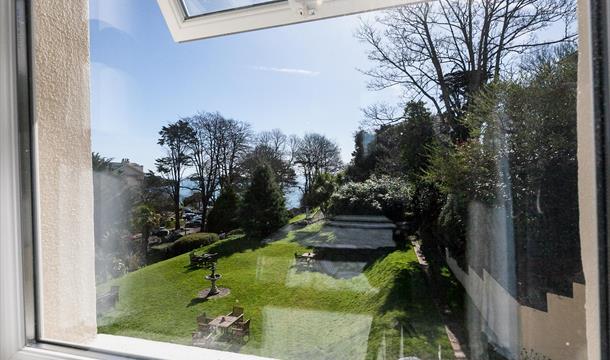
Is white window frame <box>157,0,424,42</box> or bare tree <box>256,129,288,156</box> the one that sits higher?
white window frame <box>157,0,424,42</box>

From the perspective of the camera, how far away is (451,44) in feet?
3.74

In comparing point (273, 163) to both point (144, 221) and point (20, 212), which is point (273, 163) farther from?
point (20, 212)

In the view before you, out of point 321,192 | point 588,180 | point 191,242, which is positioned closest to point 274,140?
point 321,192

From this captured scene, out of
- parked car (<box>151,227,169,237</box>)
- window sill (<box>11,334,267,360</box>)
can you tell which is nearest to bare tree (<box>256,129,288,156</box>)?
parked car (<box>151,227,169,237</box>)

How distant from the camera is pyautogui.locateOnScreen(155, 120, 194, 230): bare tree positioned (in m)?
1.46

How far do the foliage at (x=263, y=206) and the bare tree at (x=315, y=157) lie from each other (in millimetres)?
127

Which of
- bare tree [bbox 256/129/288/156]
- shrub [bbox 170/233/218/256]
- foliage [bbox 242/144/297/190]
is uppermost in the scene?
bare tree [bbox 256/129/288/156]

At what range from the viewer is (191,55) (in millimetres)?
1456

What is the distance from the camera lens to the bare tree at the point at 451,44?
38.7 inches

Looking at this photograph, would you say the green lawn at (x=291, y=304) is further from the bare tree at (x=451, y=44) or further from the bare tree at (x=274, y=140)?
the bare tree at (x=451, y=44)

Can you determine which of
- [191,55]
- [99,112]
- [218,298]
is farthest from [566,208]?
[99,112]

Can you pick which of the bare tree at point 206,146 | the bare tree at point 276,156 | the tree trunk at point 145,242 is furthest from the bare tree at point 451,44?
the tree trunk at point 145,242

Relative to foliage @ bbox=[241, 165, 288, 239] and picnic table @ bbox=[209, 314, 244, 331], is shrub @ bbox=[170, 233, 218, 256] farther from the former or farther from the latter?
picnic table @ bbox=[209, 314, 244, 331]

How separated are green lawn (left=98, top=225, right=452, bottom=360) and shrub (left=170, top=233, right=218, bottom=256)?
0.12 ft
